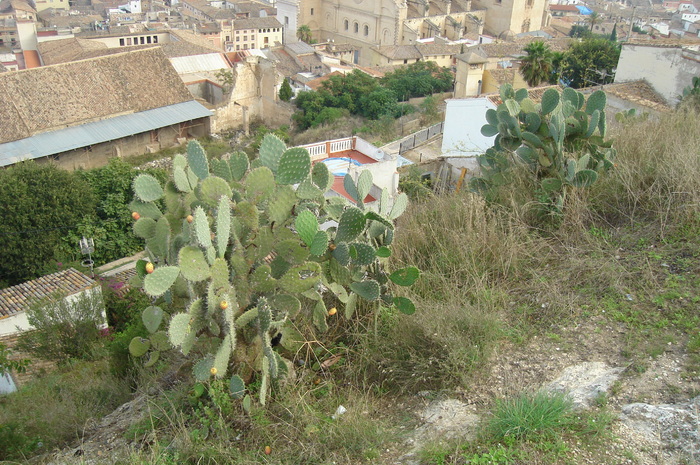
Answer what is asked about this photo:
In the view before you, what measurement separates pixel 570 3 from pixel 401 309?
77.2 meters

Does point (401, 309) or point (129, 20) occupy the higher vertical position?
point (401, 309)

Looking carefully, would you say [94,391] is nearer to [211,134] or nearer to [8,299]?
[8,299]

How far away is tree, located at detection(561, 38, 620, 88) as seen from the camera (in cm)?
2112

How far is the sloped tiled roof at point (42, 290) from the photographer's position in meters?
9.15

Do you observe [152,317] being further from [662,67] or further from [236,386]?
[662,67]

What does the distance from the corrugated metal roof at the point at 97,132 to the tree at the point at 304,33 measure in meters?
26.0

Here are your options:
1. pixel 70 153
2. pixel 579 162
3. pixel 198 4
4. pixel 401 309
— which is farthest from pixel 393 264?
pixel 198 4

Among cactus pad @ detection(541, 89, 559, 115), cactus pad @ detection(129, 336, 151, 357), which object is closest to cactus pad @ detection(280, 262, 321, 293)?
cactus pad @ detection(129, 336, 151, 357)

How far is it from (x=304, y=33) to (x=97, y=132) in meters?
29.9

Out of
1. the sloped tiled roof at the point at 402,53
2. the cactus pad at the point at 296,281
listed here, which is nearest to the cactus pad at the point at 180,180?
the cactus pad at the point at 296,281

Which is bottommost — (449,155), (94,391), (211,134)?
(211,134)

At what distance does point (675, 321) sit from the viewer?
3.64 meters

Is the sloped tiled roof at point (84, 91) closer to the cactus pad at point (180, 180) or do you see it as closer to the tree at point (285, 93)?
the tree at point (285, 93)

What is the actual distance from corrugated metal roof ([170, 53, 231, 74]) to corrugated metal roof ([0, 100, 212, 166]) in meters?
4.85
